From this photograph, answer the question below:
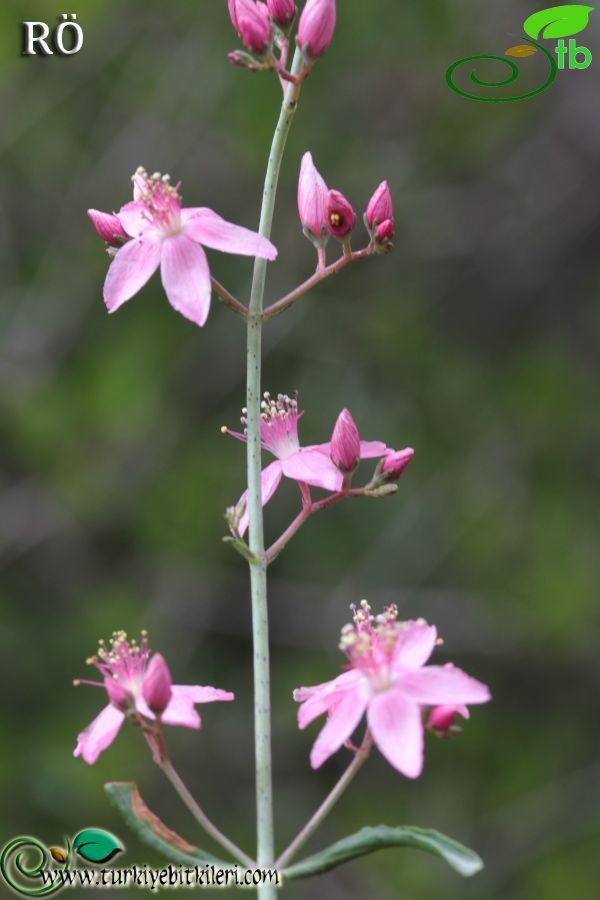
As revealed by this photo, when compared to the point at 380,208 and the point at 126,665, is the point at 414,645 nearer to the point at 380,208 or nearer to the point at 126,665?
the point at 126,665

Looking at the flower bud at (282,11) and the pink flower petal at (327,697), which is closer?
the pink flower petal at (327,697)

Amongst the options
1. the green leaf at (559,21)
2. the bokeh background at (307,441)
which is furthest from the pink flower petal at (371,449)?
the bokeh background at (307,441)

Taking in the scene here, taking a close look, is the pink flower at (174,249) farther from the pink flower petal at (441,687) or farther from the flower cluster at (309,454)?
the pink flower petal at (441,687)

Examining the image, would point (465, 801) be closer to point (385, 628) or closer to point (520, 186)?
point (520, 186)

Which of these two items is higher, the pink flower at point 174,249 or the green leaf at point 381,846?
the pink flower at point 174,249

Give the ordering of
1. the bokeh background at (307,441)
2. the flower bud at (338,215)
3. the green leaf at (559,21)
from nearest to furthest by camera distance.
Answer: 1. the flower bud at (338,215)
2. the green leaf at (559,21)
3. the bokeh background at (307,441)

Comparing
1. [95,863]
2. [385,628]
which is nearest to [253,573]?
[385,628]

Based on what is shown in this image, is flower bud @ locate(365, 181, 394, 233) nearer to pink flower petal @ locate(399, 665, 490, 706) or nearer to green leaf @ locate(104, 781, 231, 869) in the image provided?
pink flower petal @ locate(399, 665, 490, 706)
